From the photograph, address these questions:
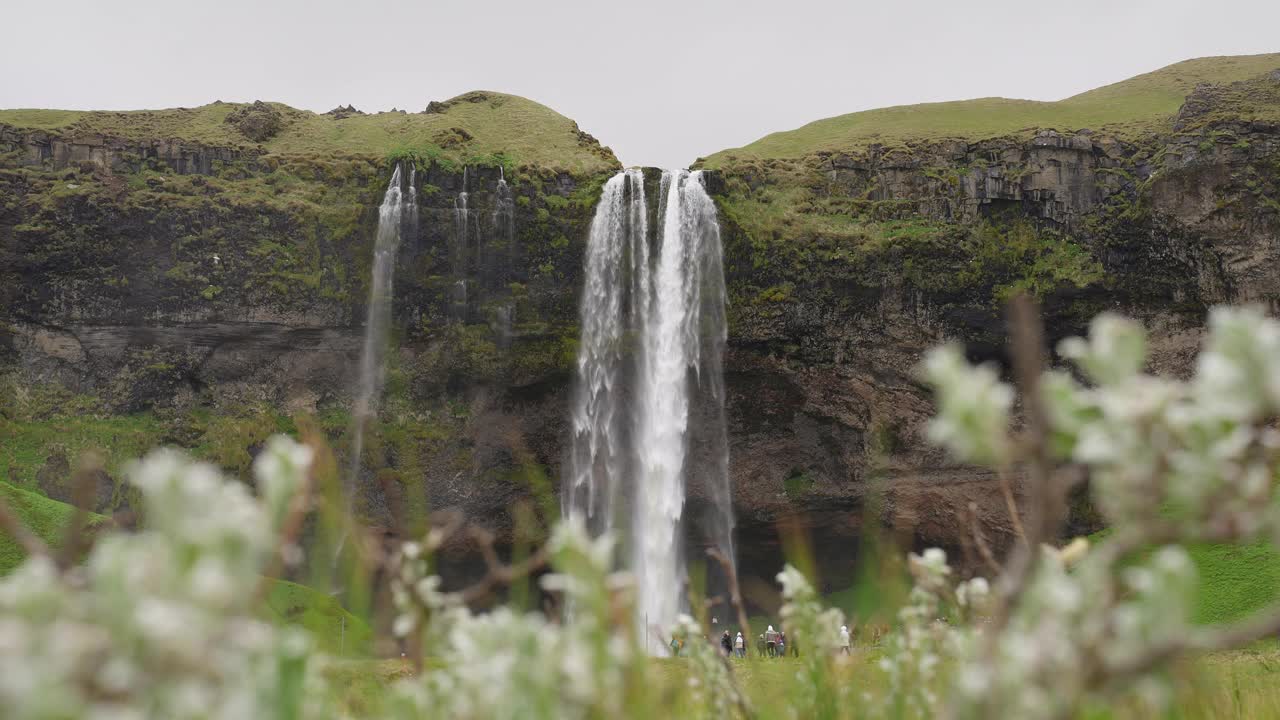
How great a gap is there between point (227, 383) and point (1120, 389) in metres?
32.4

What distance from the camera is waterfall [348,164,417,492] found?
27.9m

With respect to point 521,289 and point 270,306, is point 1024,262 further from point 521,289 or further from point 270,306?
point 270,306

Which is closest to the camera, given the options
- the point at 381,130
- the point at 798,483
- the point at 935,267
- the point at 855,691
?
the point at 855,691

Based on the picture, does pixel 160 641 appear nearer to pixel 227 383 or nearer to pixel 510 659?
pixel 510 659

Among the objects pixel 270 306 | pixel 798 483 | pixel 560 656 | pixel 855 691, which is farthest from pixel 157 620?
pixel 270 306

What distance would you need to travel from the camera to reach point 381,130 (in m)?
34.3

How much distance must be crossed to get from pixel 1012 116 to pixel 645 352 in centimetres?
2192

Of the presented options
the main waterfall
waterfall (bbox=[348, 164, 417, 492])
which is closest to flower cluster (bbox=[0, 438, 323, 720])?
the main waterfall

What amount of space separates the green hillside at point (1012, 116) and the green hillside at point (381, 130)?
21.2 ft

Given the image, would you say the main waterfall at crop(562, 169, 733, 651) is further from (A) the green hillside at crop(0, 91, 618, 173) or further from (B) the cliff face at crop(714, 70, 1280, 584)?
(A) the green hillside at crop(0, 91, 618, 173)

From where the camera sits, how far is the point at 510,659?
1.19 metres

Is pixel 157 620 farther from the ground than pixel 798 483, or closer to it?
farther from the ground

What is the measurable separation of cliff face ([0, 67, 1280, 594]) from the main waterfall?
87 centimetres

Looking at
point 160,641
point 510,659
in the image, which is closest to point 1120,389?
point 510,659
